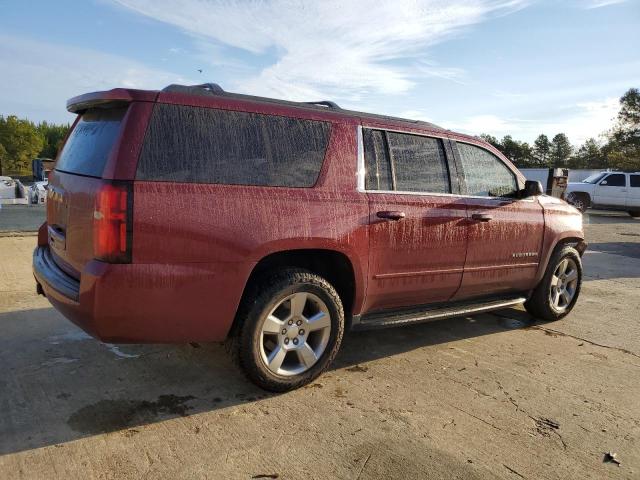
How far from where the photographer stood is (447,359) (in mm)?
4047

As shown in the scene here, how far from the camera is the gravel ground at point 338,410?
255cm

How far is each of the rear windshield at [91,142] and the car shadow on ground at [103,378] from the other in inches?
52.9

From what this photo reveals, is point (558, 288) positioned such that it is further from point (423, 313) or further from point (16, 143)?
point (16, 143)

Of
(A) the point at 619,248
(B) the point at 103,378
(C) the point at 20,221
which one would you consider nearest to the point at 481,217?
(B) the point at 103,378

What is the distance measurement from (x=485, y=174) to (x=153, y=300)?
3.04m

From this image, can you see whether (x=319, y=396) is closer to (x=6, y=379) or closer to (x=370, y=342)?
(x=370, y=342)

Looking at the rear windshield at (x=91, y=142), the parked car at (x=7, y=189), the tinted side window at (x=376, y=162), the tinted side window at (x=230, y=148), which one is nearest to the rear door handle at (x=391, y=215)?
the tinted side window at (x=376, y=162)

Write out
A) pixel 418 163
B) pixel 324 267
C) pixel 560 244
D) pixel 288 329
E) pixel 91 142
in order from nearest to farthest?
1. pixel 91 142
2. pixel 288 329
3. pixel 324 267
4. pixel 418 163
5. pixel 560 244

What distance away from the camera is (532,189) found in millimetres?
4668

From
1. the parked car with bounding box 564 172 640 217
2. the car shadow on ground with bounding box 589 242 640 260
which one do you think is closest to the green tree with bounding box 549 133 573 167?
the parked car with bounding box 564 172 640 217

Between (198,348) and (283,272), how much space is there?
121 centimetres

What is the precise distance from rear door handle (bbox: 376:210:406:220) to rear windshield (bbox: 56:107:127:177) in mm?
1753

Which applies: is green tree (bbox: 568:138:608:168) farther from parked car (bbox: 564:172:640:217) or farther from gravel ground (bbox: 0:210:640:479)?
gravel ground (bbox: 0:210:640:479)

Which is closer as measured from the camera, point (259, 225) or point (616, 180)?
point (259, 225)
